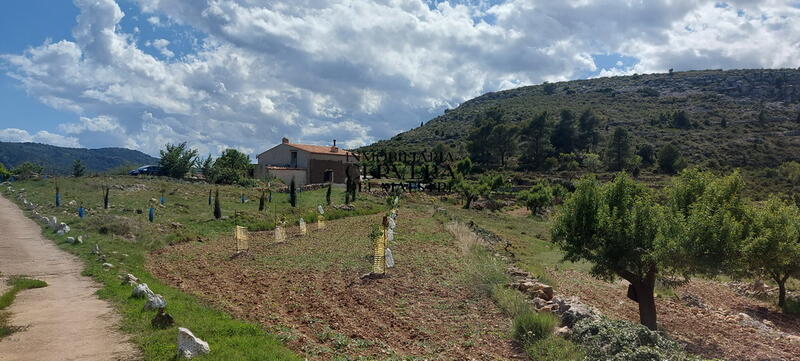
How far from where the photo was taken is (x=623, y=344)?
8805 millimetres

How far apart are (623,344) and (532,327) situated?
7.04 ft

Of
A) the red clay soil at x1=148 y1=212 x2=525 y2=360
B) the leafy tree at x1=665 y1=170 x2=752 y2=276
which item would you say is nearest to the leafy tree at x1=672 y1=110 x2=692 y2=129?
the leafy tree at x1=665 y1=170 x2=752 y2=276

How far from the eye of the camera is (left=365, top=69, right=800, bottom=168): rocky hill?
8834 cm

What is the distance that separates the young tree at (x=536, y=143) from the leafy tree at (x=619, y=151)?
11.2 meters

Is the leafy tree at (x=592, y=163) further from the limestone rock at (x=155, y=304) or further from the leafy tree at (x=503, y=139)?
the limestone rock at (x=155, y=304)

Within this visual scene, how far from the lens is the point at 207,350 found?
8219 millimetres

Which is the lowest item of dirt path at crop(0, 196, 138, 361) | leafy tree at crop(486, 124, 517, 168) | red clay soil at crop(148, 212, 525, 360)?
red clay soil at crop(148, 212, 525, 360)

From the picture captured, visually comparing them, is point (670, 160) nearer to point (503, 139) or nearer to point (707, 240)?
point (503, 139)

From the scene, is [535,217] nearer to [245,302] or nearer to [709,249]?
[709,249]

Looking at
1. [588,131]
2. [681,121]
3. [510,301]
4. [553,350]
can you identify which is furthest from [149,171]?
[681,121]

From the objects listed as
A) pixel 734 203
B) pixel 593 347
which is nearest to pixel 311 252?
pixel 593 347

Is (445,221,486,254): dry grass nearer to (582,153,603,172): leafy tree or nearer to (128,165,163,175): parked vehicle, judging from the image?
(128,165,163,175): parked vehicle

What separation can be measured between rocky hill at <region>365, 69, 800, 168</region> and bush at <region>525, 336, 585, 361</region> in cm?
8244

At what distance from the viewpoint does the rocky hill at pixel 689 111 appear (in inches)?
3478
